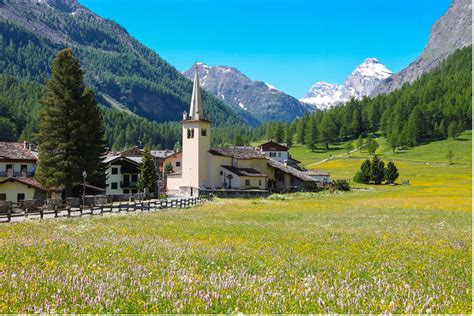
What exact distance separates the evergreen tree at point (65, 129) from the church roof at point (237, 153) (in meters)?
36.4

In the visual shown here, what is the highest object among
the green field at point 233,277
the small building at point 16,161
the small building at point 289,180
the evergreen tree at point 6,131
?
the evergreen tree at point 6,131

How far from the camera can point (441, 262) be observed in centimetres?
1402

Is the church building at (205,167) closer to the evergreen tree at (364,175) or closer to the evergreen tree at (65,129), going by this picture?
the evergreen tree at (364,175)

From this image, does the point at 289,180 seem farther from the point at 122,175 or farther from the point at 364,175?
the point at 122,175

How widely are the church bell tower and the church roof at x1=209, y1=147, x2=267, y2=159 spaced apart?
2166 mm

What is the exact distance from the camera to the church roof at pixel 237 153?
3691 inches

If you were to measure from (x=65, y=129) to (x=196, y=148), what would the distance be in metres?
36.3

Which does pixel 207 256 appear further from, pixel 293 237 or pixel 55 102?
pixel 55 102

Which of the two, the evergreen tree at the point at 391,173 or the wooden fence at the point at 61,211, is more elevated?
the evergreen tree at the point at 391,173

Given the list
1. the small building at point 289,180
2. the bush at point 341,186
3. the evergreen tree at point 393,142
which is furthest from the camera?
the evergreen tree at point 393,142

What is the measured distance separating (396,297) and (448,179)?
11448 centimetres

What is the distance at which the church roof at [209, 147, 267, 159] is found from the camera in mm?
93750

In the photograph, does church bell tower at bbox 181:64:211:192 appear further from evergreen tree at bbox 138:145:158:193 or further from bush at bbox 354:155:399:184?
bush at bbox 354:155:399:184

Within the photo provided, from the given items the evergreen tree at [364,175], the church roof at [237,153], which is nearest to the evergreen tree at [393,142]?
the evergreen tree at [364,175]
